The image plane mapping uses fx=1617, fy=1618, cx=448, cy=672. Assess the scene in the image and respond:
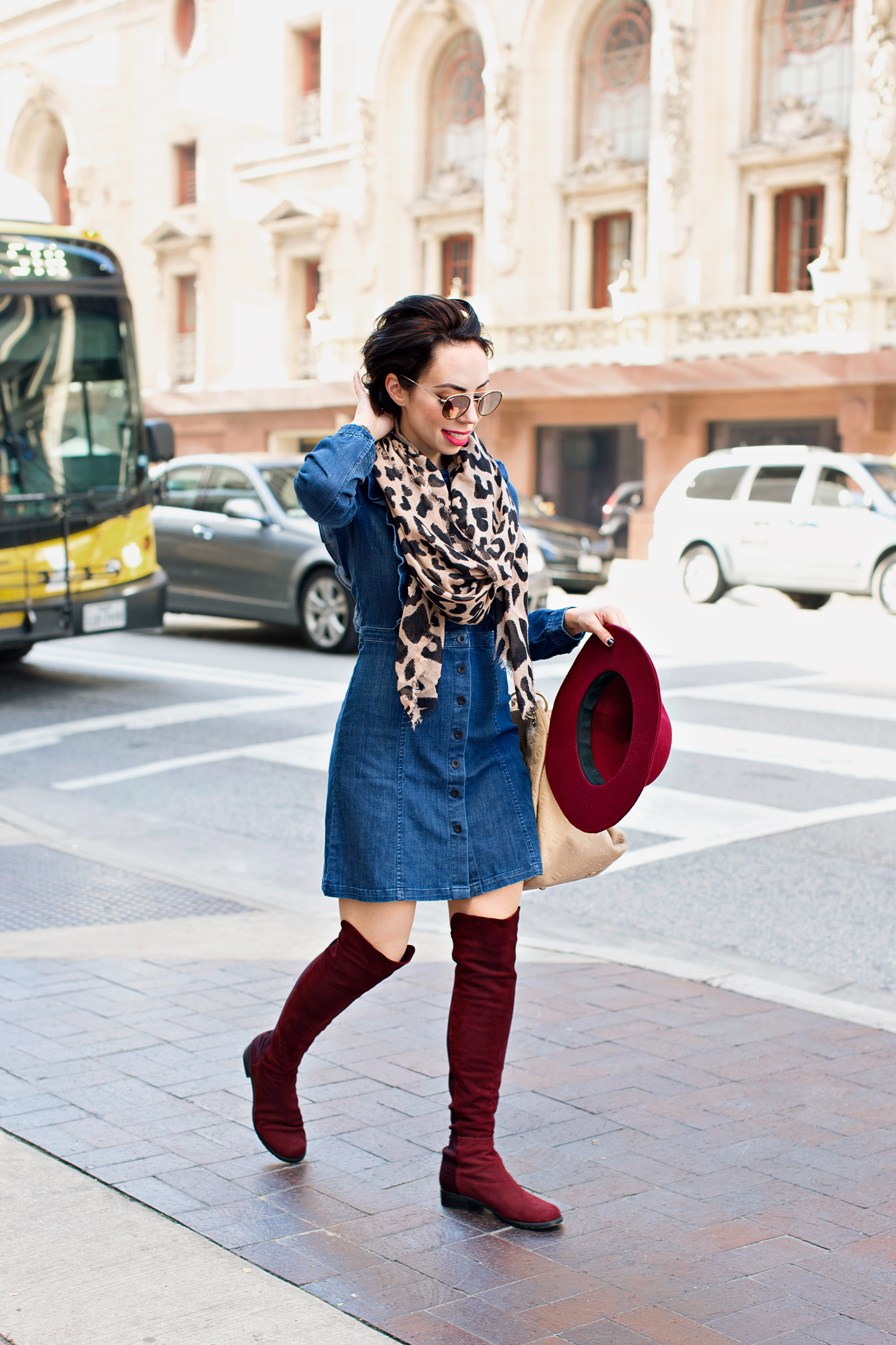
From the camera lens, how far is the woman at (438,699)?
3189mm

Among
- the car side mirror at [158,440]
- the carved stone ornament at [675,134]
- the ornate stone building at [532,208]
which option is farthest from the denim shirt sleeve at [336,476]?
the carved stone ornament at [675,134]

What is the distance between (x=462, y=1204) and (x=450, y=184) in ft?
110

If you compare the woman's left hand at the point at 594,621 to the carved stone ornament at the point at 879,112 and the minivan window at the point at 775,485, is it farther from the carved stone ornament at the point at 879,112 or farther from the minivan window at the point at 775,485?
the carved stone ornament at the point at 879,112

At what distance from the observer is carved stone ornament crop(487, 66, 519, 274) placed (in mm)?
32219

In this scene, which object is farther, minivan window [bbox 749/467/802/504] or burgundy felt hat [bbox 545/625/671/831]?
minivan window [bbox 749/467/802/504]

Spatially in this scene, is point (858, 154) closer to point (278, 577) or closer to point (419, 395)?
point (278, 577)

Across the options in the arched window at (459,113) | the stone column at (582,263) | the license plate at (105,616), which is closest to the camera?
the license plate at (105,616)

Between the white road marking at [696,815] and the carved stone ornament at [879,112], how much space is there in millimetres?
21538

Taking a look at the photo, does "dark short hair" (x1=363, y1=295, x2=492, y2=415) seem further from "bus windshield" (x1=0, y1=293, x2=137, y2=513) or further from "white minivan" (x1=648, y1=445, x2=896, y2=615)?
"white minivan" (x1=648, y1=445, x2=896, y2=615)

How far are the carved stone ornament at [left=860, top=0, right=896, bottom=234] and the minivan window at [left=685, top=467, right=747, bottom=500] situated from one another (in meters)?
8.94

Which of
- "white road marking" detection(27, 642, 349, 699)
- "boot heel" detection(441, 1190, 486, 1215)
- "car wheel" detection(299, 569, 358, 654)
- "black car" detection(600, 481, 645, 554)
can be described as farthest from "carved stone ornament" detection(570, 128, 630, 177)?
"boot heel" detection(441, 1190, 486, 1215)

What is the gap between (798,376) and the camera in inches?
1091

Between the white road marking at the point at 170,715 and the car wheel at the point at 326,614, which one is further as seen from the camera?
the car wheel at the point at 326,614

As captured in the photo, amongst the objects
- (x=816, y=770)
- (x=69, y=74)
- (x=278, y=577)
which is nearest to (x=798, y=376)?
(x=278, y=577)
